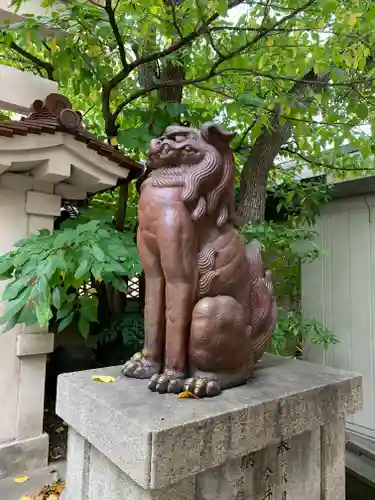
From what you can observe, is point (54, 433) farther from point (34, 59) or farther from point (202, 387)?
point (34, 59)

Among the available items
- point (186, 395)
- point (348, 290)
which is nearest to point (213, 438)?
point (186, 395)

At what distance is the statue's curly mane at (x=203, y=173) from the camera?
1.46m

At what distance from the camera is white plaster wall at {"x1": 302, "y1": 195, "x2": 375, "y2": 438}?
3250 millimetres

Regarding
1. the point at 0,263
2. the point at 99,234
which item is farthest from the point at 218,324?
the point at 0,263

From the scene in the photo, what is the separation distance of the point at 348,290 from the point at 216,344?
248cm

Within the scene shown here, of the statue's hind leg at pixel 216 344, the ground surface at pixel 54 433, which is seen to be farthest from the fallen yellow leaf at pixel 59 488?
the statue's hind leg at pixel 216 344

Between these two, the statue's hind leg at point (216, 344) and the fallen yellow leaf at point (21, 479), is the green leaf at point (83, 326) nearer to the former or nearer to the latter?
the fallen yellow leaf at point (21, 479)

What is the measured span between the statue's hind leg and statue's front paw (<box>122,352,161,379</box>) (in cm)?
19

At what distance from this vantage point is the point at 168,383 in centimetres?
139

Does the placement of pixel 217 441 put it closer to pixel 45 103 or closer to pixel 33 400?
pixel 33 400

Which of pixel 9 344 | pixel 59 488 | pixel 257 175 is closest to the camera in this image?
pixel 59 488

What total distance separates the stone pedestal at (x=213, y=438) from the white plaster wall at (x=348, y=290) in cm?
176

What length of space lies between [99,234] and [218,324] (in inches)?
35.0

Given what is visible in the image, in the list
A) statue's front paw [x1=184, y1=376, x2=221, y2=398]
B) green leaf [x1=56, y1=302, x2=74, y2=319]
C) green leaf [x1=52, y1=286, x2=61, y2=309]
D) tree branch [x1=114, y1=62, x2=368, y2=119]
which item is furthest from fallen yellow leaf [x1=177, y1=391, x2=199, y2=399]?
tree branch [x1=114, y1=62, x2=368, y2=119]
